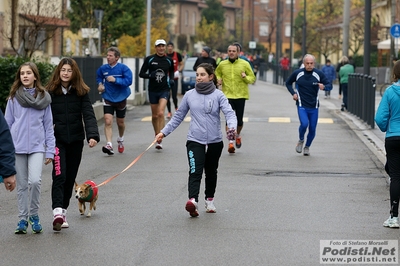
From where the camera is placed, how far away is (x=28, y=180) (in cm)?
865

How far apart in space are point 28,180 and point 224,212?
7.43 feet

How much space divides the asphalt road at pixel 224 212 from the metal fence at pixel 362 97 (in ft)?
16.2

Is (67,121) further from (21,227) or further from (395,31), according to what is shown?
(395,31)

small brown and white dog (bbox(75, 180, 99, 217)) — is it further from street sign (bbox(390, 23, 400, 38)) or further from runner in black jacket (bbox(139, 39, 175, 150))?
street sign (bbox(390, 23, 400, 38))

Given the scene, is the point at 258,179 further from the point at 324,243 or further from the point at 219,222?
the point at 324,243

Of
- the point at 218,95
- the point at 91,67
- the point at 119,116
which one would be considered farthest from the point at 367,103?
the point at 218,95

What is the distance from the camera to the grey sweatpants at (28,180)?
861cm

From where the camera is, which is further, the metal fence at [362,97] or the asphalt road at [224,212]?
the metal fence at [362,97]

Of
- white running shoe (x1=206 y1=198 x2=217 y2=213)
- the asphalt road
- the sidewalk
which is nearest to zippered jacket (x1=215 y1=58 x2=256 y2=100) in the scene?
the asphalt road

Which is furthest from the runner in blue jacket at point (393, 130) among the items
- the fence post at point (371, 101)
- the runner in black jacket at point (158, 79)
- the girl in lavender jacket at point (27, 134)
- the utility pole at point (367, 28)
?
the utility pole at point (367, 28)

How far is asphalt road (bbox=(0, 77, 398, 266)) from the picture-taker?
7789mm

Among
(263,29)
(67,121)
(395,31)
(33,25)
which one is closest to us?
(67,121)

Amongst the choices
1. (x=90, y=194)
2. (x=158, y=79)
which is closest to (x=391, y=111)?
(x=90, y=194)

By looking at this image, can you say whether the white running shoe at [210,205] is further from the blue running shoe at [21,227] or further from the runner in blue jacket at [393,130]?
the blue running shoe at [21,227]
